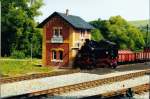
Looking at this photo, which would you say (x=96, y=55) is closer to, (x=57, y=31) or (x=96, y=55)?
(x=96, y=55)

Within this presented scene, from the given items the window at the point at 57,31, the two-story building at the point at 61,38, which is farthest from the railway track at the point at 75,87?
the window at the point at 57,31

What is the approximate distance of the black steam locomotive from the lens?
4159cm

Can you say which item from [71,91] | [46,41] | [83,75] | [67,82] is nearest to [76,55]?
[46,41]

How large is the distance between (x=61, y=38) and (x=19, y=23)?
1801 centimetres

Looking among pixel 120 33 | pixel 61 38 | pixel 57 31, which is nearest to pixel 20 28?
pixel 57 31

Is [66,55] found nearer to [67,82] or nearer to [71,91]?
[67,82]

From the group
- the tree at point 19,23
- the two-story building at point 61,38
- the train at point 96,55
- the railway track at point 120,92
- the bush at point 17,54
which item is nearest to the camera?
the railway track at point 120,92

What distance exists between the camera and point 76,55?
4256cm

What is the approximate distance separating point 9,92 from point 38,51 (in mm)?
37949

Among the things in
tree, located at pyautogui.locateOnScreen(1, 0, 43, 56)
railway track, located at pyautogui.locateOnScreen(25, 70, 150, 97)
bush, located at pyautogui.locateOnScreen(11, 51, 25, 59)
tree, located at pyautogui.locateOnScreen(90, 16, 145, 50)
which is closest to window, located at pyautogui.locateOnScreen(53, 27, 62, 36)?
railway track, located at pyautogui.locateOnScreen(25, 70, 150, 97)

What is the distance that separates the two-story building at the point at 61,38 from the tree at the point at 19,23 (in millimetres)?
15710

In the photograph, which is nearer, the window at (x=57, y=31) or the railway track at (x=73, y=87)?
the railway track at (x=73, y=87)

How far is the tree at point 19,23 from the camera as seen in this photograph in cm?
5862

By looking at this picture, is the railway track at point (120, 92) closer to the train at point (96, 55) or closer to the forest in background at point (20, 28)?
the train at point (96, 55)
